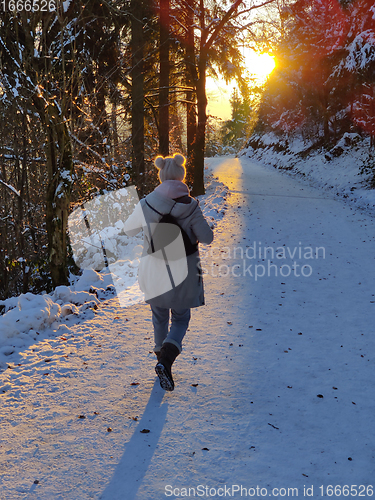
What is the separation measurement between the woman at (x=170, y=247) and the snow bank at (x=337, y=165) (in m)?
11.0

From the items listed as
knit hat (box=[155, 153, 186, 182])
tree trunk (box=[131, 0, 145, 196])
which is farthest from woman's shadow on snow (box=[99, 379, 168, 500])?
tree trunk (box=[131, 0, 145, 196])

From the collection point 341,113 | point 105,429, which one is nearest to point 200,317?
point 105,429

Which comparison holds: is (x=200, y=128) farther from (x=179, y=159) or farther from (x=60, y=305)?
(x=179, y=159)

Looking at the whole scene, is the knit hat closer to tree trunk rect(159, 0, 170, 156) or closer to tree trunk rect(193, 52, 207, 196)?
tree trunk rect(159, 0, 170, 156)

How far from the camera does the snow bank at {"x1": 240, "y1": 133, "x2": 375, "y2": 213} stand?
15.2 metres

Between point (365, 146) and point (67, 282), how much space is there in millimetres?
17446

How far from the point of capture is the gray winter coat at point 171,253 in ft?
10.9

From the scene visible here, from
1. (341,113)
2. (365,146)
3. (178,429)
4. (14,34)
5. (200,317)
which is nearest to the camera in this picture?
(178,429)

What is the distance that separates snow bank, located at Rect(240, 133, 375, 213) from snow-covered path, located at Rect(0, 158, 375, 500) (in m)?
9.42

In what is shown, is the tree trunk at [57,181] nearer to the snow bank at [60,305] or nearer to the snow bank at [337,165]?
the snow bank at [60,305]

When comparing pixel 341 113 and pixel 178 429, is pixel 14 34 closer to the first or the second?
pixel 178 429

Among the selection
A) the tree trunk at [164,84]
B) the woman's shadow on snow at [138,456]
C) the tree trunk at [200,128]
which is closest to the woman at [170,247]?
the woman's shadow on snow at [138,456]

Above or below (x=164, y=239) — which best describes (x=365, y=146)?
above

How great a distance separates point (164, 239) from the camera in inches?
134
